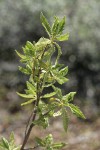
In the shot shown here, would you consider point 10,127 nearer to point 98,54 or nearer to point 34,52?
point 98,54

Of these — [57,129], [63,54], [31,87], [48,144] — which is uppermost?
[63,54]

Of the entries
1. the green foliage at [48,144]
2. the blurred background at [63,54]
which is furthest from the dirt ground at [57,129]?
the green foliage at [48,144]

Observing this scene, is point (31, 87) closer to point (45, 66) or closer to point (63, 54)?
point (45, 66)

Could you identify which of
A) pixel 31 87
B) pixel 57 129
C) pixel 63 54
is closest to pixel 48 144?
pixel 31 87

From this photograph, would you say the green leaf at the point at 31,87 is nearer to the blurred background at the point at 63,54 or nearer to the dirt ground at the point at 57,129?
the dirt ground at the point at 57,129

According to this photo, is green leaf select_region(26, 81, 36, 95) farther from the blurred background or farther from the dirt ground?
the blurred background

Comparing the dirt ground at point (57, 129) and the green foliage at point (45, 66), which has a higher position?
the dirt ground at point (57, 129)

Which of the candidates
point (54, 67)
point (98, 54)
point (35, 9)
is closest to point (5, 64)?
point (35, 9)

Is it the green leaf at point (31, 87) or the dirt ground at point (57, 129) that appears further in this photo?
the dirt ground at point (57, 129)
